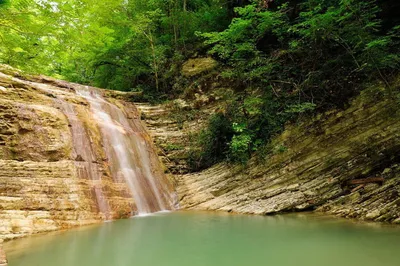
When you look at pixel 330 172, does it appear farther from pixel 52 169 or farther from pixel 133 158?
pixel 52 169

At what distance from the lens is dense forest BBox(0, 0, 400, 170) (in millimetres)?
6121

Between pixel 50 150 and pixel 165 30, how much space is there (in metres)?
11.0

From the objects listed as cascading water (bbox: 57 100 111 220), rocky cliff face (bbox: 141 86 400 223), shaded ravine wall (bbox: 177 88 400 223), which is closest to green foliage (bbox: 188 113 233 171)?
rocky cliff face (bbox: 141 86 400 223)

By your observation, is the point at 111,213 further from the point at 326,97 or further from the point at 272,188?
the point at 326,97

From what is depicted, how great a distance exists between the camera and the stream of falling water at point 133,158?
28.8 feet

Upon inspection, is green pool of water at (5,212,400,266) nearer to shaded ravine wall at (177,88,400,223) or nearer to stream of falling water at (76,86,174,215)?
shaded ravine wall at (177,88,400,223)

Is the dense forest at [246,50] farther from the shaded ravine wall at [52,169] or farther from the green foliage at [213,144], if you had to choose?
the shaded ravine wall at [52,169]

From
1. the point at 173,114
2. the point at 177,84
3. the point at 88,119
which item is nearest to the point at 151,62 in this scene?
the point at 177,84

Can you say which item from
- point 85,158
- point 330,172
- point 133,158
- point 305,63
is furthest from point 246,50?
point 85,158

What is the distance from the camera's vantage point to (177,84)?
13781 mm

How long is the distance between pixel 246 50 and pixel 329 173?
4.94 meters

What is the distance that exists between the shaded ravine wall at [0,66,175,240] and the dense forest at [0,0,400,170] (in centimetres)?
145

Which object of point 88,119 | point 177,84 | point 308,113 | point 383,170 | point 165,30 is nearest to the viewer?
point 383,170

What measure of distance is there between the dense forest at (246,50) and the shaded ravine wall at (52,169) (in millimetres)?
1451
